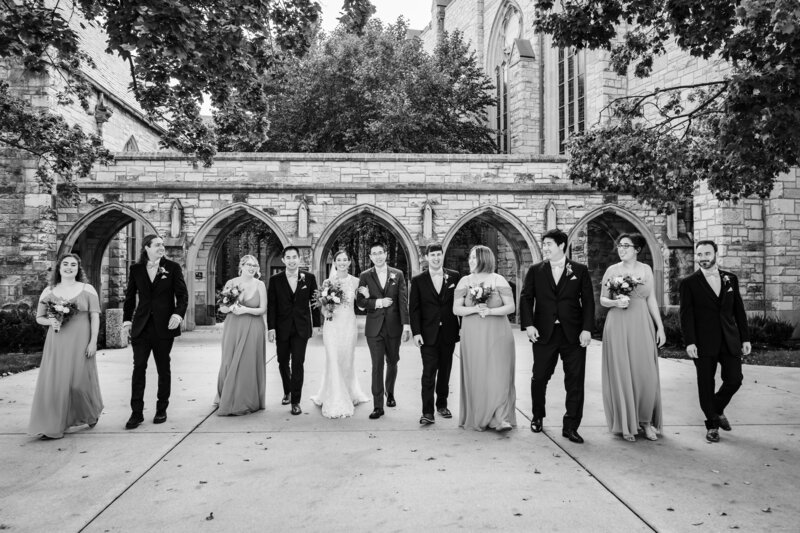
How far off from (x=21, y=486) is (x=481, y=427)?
11.0 ft

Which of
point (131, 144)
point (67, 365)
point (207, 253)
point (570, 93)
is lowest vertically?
point (67, 365)

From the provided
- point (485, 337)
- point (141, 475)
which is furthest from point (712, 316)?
point (141, 475)

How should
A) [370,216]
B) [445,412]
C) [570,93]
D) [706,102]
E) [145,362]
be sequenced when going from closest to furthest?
1. [145,362]
2. [445,412]
3. [706,102]
4. [370,216]
5. [570,93]

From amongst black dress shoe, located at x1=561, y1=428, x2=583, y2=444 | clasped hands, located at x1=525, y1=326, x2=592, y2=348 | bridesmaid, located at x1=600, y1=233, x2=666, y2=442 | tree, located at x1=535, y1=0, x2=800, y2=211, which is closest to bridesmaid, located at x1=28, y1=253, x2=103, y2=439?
clasped hands, located at x1=525, y1=326, x2=592, y2=348

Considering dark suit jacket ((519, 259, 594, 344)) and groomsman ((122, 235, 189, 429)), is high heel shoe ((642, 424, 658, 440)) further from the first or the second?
groomsman ((122, 235, 189, 429))

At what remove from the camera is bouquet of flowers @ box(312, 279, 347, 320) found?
6039 mm

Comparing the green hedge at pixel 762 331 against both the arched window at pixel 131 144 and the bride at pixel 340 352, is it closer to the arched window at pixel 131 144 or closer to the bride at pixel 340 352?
the bride at pixel 340 352

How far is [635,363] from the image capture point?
16.3 feet

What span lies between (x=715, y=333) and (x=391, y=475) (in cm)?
302

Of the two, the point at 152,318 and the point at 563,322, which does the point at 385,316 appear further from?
the point at 152,318

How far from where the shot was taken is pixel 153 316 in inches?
216

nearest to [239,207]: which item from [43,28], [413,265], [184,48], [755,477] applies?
[413,265]

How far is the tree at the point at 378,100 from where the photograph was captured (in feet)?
66.7

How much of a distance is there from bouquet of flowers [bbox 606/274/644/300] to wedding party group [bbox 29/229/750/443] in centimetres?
1
